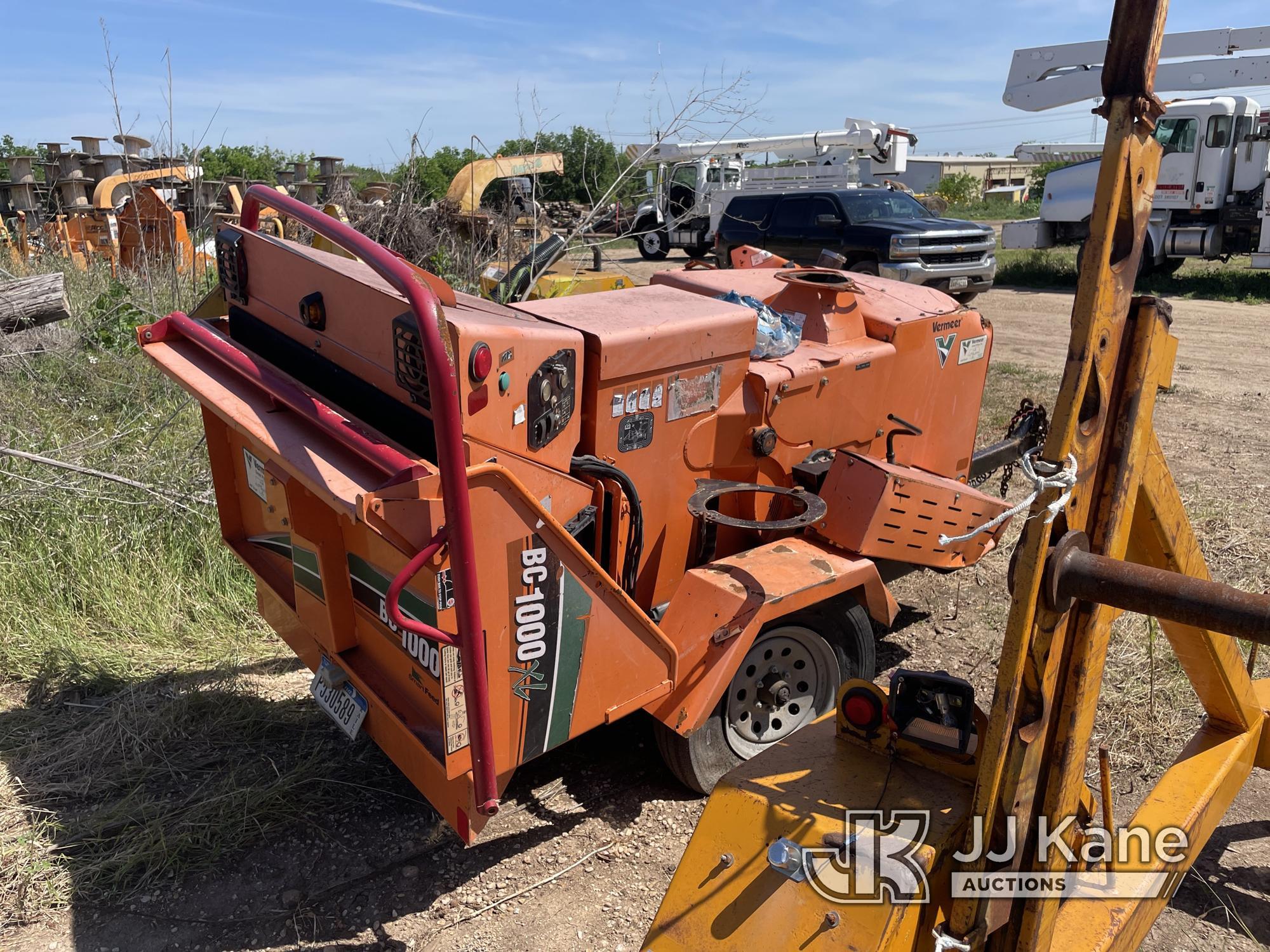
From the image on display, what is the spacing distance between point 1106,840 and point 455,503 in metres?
1.72

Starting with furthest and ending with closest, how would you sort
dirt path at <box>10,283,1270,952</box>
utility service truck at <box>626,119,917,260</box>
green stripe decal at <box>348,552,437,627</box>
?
utility service truck at <box>626,119,917,260</box>
dirt path at <box>10,283,1270,952</box>
green stripe decal at <box>348,552,437,627</box>

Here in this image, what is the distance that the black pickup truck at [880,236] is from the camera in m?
14.4

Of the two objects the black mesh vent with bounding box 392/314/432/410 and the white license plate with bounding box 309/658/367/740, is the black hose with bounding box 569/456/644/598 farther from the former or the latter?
the white license plate with bounding box 309/658/367/740

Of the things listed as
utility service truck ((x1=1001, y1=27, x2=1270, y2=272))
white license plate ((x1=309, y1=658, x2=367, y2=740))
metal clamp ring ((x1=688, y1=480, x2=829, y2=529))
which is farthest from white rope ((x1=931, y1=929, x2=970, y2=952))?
utility service truck ((x1=1001, y1=27, x2=1270, y2=272))

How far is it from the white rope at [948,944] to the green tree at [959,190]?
4501 cm

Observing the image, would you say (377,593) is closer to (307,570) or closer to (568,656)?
(307,570)

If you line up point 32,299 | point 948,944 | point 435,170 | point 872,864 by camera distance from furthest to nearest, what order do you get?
point 435,170 → point 32,299 → point 872,864 → point 948,944

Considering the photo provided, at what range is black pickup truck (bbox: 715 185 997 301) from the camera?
14391 millimetres

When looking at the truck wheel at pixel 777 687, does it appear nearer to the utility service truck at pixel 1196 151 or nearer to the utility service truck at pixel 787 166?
the utility service truck at pixel 1196 151

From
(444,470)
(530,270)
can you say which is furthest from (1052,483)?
Answer: (530,270)

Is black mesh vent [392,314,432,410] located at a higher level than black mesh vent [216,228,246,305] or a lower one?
lower

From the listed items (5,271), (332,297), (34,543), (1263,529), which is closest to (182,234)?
(5,271)

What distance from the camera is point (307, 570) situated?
3100mm

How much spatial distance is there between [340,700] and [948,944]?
214cm
